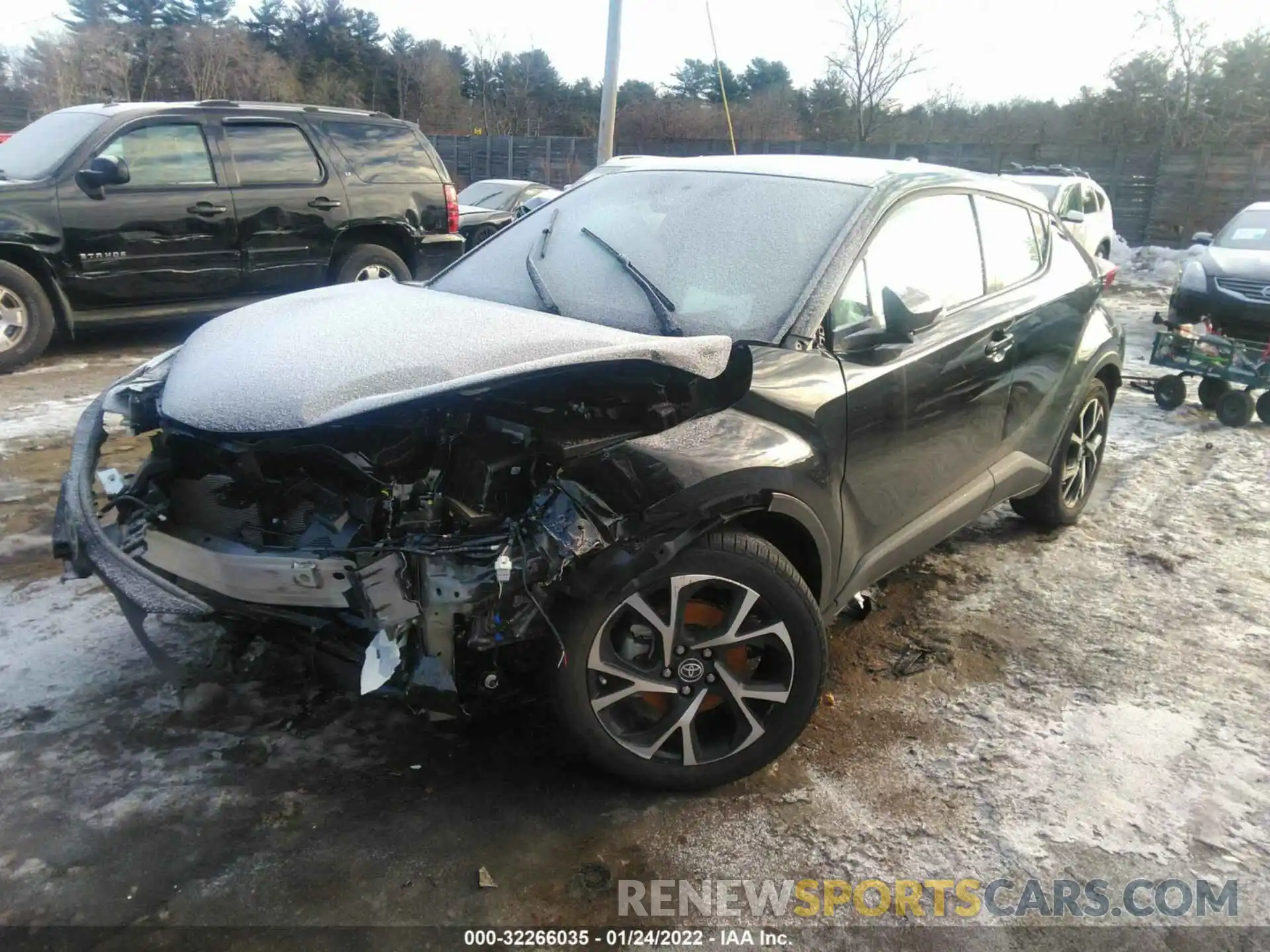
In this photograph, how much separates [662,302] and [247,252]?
19.7 feet

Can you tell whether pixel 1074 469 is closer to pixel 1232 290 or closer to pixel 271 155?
pixel 1232 290

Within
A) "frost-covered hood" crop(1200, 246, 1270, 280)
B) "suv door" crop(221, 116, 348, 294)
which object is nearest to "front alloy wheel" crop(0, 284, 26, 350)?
"suv door" crop(221, 116, 348, 294)

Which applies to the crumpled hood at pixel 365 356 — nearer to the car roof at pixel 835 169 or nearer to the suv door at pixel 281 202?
the car roof at pixel 835 169

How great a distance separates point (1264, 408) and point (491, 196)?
11.7m

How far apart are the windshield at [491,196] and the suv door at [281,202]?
20.8ft

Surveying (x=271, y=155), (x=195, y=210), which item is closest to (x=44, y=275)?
(x=195, y=210)

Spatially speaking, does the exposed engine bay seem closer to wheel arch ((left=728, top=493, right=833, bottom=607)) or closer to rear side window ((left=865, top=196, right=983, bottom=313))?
wheel arch ((left=728, top=493, right=833, bottom=607))

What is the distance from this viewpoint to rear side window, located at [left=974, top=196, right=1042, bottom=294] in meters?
3.87

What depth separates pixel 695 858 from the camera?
97.8 inches

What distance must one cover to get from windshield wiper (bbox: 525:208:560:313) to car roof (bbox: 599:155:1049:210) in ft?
1.48

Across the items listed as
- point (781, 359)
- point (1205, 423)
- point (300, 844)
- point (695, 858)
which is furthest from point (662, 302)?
point (1205, 423)

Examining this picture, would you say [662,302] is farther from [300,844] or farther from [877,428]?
[300,844]

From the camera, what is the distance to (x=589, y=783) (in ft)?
9.04

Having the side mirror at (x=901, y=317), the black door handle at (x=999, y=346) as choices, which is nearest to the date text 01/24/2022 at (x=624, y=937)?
the side mirror at (x=901, y=317)
